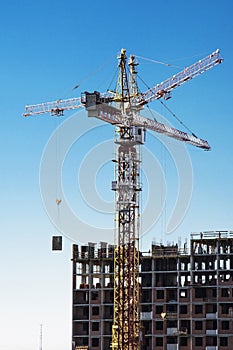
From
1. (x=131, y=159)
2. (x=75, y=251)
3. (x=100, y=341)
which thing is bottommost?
(x=100, y=341)

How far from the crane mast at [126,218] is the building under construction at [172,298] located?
37.1ft

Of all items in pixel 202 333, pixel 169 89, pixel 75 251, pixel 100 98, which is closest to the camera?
pixel 100 98

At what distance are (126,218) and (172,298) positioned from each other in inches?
937

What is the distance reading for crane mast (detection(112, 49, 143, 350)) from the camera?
422 feet

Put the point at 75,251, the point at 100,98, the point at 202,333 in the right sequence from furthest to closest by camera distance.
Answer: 1. the point at 75,251
2. the point at 202,333
3. the point at 100,98

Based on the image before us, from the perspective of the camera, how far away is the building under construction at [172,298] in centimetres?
14250

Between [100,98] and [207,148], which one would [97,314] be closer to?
[207,148]

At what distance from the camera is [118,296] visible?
5192 inches

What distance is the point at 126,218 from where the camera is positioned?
12838cm

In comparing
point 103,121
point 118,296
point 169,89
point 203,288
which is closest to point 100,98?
point 103,121

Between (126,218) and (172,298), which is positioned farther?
(172,298)

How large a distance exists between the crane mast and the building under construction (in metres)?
11.3

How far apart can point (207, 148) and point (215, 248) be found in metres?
14.6

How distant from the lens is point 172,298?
147375 millimetres
